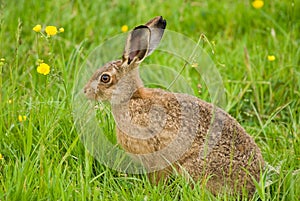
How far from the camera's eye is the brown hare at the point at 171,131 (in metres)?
4.61

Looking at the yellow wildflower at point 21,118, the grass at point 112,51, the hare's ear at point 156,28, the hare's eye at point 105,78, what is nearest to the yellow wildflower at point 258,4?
the grass at point 112,51

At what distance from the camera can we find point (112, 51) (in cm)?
653

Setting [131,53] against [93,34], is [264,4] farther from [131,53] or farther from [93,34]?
[131,53]

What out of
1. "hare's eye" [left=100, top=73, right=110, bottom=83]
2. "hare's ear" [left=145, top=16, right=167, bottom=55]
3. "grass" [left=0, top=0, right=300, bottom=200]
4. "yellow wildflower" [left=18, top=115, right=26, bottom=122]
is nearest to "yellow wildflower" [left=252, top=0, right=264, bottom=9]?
"grass" [left=0, top=0, right=300, bottom=200]

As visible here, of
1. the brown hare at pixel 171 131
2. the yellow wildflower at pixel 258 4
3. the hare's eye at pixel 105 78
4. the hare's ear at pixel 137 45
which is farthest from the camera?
the yellow wildflower at pixel 258 4

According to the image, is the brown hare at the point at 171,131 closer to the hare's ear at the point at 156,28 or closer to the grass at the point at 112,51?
the hare's ear at the point at 156,28

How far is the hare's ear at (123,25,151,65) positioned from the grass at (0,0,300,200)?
510 millimetres

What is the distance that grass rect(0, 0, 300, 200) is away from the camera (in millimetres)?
4379

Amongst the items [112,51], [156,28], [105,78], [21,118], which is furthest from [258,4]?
[21,118]

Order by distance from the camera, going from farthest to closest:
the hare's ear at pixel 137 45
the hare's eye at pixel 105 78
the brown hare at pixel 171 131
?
the hare's eye at pixel 105 78 → the hare's ear at pixel 137 45 → the brown hare at pixel 171 131

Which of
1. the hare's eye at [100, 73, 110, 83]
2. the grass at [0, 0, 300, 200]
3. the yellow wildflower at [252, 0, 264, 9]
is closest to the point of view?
the grass at [0, 0, 300, 200]

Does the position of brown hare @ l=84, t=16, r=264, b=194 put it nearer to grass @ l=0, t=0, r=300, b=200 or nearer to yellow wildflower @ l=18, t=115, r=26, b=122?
grass @ l=0, t=0, r=300, b=200

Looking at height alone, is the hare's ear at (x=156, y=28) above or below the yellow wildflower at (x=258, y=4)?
above

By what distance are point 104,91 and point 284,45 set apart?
2326mm
